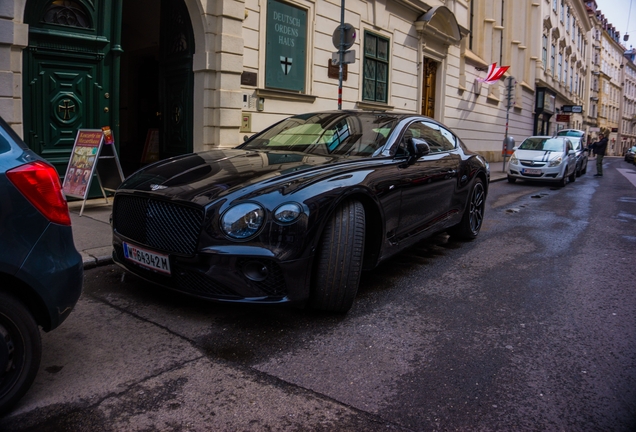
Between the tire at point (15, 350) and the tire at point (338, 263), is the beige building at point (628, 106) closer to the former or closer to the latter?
the tire at point (338, 263)

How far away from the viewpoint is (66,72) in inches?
304

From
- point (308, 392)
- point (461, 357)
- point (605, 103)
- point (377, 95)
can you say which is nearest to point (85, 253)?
point (308, 392)

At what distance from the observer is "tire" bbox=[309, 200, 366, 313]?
3.44m

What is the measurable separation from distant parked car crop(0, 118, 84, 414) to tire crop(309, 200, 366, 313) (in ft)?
4.90

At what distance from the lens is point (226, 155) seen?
443 centimetres

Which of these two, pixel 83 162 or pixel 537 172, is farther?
pixel 537 172

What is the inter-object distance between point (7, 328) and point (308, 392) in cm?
137

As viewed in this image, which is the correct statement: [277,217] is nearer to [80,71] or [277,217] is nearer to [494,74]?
[80,71]

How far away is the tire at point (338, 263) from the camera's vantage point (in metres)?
3.44

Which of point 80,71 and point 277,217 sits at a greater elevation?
point 80,71

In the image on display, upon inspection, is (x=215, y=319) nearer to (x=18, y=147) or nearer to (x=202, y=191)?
(x=202, y=191)

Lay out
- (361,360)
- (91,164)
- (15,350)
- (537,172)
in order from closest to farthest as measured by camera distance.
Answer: (15,350), (361,360), (91,164), (537,172)

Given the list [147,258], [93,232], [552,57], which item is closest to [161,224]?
[147,258]

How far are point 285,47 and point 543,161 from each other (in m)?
8.53
